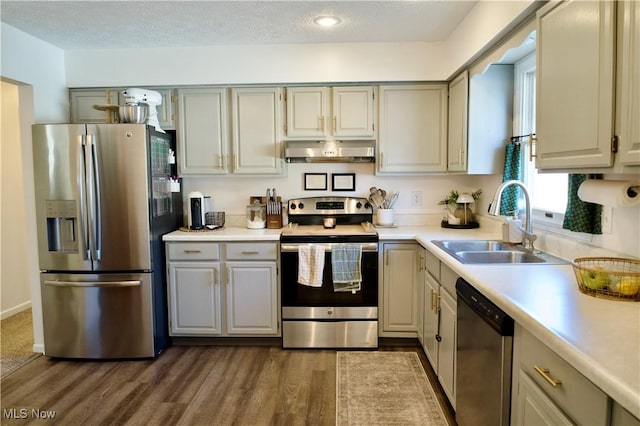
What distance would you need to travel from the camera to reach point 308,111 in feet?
10.7

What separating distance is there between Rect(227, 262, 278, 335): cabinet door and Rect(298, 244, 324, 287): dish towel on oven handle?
24 centimetres

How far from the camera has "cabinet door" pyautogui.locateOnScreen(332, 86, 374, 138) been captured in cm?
323

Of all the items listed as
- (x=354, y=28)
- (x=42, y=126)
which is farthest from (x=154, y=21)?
(x=354, y=28)

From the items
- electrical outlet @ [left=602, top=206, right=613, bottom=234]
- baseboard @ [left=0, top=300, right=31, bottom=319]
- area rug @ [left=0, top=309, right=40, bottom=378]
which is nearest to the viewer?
electrical outlet @ [left=602, top=206, right=613, bottom=234]

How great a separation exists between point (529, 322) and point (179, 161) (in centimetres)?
290

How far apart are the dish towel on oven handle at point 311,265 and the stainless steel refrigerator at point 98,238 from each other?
1.10 m

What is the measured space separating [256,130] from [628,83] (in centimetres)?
255

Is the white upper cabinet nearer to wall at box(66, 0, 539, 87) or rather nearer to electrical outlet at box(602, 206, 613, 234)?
wall at box(66, 0, 539, 87)

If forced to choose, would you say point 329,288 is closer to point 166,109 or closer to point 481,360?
point 481,360

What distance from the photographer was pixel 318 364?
2.81m

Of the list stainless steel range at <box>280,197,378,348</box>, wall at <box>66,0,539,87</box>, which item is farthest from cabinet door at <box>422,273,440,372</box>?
wall at <box>66,0,539,87</box>

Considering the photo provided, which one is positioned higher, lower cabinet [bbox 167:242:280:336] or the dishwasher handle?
the dishwasher handle

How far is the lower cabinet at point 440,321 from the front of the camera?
214 centimetres

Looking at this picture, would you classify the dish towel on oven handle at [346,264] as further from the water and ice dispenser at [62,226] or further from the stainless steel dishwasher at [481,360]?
the water and ice dispenser at [62,226]
